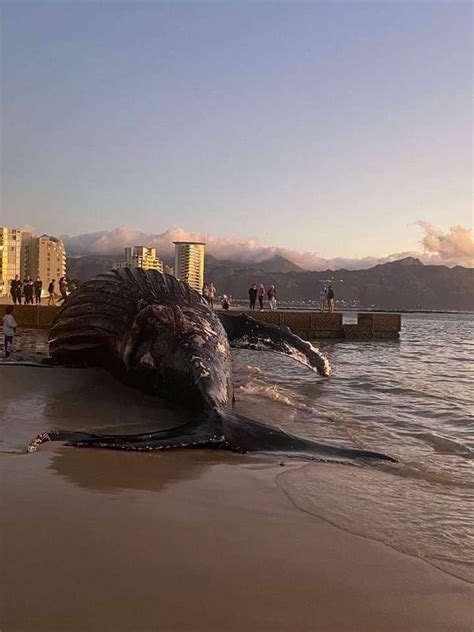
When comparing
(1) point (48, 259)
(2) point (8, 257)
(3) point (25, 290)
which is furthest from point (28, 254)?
(3) point (25, 290)

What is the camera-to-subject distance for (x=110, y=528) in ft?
9.78

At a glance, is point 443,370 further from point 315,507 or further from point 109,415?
point 315,507

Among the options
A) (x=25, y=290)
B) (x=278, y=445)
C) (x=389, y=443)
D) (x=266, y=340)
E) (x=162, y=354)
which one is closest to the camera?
(x=278, y=445)

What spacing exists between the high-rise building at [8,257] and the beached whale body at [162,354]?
49.8 metres

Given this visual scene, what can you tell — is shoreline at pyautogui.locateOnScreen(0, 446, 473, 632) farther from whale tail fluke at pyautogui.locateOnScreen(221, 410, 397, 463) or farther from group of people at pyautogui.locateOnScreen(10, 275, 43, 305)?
group of people at pyautogui.locateOnScreen(10, 275, 43, 305)

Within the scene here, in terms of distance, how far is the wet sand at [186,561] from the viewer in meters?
2.19

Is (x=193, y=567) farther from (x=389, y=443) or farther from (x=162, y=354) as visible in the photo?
(x=162, y=354)

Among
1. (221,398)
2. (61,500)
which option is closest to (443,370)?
(221,398)

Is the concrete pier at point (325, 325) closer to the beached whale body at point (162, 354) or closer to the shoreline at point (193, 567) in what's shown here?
the beached whale body at point (162, 354)

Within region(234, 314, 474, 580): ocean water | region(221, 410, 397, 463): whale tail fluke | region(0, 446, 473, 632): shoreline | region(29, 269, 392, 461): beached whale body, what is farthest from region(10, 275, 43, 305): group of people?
region(0, 446, 473, 632): shoreline

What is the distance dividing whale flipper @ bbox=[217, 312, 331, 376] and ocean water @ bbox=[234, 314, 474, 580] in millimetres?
556

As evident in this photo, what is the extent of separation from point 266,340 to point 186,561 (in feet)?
25.4

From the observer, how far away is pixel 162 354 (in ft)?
23.3

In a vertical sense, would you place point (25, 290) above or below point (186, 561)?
above
